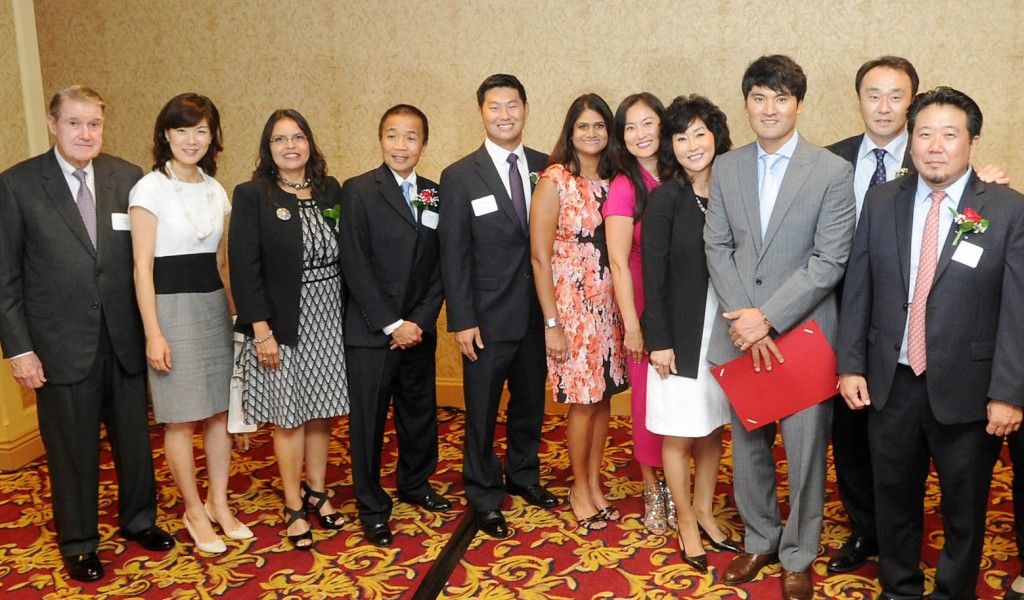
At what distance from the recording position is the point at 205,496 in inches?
155

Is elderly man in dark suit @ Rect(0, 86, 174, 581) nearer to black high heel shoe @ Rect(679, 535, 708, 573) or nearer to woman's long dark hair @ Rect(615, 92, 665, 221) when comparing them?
woman's long dark hair @ Rect(615, 92, 665, 221)

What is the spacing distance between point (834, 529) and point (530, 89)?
2.81m

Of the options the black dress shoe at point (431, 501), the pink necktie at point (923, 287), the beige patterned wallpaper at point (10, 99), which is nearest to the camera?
the pink necktie at point (923, 287)

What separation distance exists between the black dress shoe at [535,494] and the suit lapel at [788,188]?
5.08 feet

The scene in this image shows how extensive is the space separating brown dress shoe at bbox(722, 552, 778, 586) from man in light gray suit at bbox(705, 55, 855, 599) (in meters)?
0.11

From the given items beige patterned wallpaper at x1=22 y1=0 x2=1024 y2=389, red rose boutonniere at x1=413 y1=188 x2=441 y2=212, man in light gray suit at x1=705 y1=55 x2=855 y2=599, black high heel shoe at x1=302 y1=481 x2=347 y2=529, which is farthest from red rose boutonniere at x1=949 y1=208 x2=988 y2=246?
black high heel shoe at x1=302 y1=481 x2=347 y2=529

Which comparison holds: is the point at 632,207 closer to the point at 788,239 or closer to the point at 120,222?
the point at 788,239

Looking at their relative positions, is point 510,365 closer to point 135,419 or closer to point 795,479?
point 795,479

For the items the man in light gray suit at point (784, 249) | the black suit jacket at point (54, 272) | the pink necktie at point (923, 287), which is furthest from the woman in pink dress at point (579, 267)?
the black suit jacket at point (54, 272)

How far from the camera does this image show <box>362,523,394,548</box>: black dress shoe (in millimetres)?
3449

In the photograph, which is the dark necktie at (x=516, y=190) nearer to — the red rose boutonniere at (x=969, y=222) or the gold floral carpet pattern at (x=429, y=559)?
the gold floral carpet pattern at (x=429, y=559)

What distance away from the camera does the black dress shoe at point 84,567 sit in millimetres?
3225

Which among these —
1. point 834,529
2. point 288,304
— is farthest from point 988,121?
point 288,304

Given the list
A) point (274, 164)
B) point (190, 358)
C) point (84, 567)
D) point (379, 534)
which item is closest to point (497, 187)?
point (274, 164)
